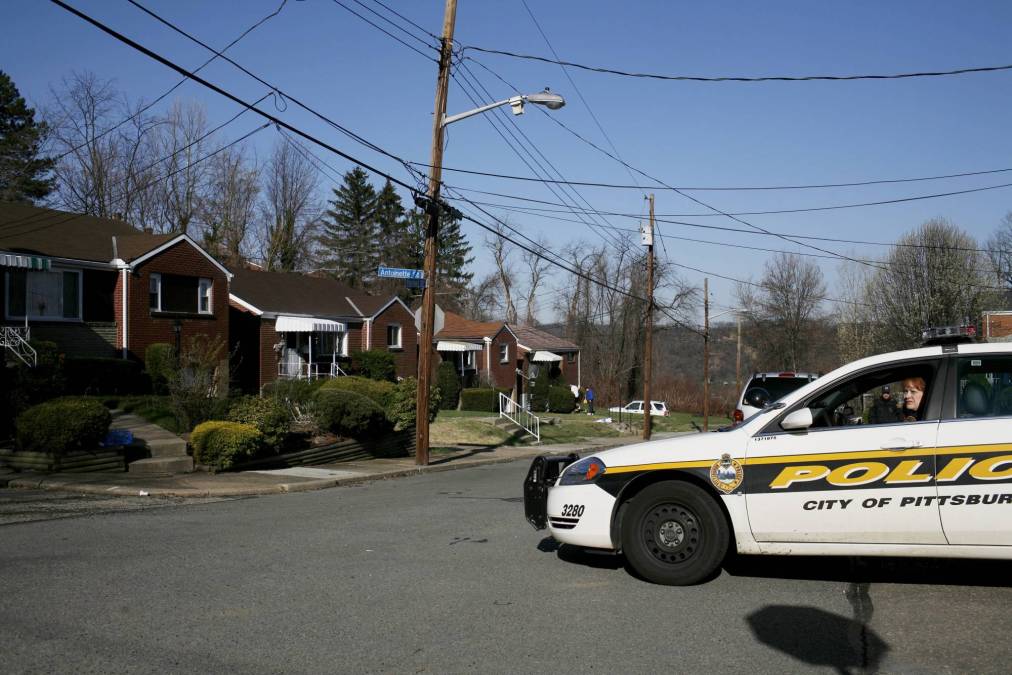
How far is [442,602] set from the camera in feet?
20.2

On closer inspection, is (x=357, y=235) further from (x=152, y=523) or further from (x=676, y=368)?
(x=152, y=523)

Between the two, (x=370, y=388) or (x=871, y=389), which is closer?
(x=871, y=389)

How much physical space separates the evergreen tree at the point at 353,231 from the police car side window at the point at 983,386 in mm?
64761

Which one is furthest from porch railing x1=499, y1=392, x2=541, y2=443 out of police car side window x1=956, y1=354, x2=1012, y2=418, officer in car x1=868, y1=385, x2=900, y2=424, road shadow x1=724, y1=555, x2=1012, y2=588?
police car side window x1=956, y1=354, x2=1012, y2=418

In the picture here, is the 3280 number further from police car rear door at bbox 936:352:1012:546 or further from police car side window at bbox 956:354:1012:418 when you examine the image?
police car side window at bbox 956:354:1012:418

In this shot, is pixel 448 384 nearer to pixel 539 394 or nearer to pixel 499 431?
pixel 539 394

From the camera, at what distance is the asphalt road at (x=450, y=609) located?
493 centimetres

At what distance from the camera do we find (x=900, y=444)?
6.11 m

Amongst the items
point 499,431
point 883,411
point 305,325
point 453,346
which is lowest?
point 499,431

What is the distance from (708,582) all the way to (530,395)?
4403 centimetres

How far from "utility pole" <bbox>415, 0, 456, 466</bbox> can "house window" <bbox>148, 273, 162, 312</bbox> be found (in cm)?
1463

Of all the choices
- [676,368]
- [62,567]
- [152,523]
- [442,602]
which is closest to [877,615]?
[442,602]

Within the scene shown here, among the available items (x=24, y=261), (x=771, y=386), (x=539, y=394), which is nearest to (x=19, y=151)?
(x=24, y=261)

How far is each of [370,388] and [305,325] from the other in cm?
1518
